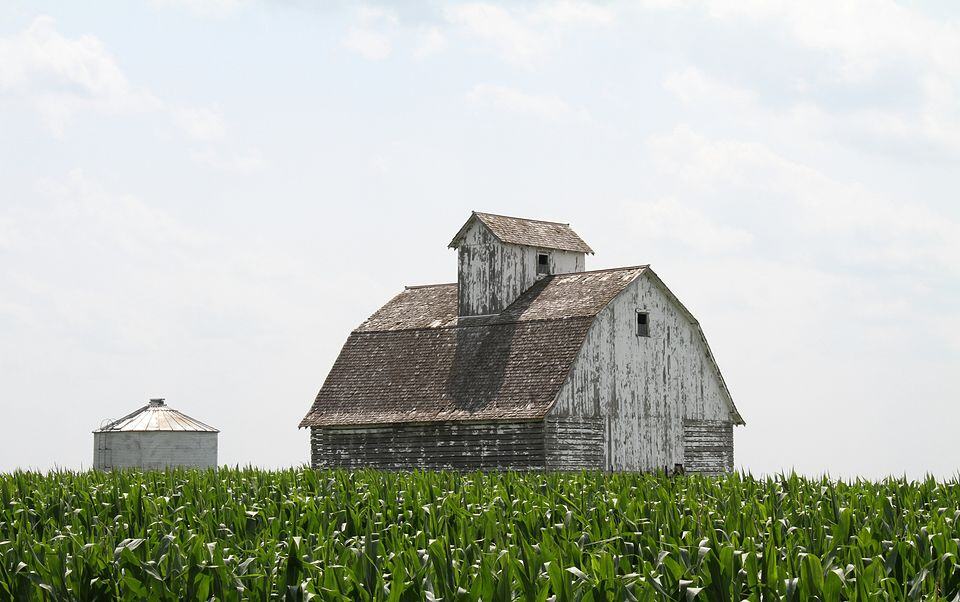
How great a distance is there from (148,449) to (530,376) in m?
13.4

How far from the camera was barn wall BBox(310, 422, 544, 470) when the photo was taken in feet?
103

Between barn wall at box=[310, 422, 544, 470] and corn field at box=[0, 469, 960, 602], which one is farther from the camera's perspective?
barn wall at box=[310, 422, 544, 470]

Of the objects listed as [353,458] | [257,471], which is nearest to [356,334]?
[353,458]

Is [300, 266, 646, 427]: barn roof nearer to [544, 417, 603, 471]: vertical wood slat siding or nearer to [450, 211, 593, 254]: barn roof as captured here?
[544, 417, 603, 471]: vertical wood slat siding

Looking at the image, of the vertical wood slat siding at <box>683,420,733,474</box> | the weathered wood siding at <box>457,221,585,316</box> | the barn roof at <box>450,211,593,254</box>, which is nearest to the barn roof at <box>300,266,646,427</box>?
the weathered wood siding at <box>457,221,585,316</box>

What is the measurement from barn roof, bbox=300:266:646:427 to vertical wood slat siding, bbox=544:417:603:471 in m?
0.71

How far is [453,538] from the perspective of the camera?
1249 cm

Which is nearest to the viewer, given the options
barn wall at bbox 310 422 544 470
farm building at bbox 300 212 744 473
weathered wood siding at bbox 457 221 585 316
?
barn wall at bbox 310 422 544 470

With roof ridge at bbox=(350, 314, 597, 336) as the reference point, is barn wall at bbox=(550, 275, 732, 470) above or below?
below

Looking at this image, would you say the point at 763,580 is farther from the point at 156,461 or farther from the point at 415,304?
the point at 156,461

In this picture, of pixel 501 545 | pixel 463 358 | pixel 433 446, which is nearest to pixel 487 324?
pixel 463 358

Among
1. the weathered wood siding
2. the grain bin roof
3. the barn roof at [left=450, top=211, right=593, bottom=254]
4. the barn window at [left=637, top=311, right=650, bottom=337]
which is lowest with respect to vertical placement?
the grain bin roof

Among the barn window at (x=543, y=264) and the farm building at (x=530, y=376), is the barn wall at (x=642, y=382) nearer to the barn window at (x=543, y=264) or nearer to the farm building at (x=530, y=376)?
the farm building at (x=530, y=376)

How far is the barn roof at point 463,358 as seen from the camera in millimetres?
32125
